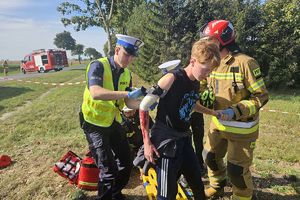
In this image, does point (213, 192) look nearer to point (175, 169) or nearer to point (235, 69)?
point (175, 169)

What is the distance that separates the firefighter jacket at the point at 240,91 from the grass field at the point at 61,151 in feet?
4.64

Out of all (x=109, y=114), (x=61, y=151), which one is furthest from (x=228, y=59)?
(x=61, y=151)

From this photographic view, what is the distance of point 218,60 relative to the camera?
2.55m

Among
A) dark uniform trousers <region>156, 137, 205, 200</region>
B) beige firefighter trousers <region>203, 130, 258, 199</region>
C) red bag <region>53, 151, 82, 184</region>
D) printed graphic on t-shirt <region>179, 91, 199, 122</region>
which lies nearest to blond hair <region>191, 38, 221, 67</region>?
printed graphic on t-shirt <region>179, 91, 199, 122</region>

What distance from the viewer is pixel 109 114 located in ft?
11.3

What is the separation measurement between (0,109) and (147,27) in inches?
355

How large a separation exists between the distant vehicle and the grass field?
2678 centimetres

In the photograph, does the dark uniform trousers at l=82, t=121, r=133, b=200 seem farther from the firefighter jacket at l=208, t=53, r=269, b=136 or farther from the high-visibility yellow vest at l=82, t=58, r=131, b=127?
the firefighter jacket at l=208, t=53, r=269, b=136

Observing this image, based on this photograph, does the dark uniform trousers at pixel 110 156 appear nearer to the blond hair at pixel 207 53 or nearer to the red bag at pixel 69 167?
the red bag at pixel 69 167

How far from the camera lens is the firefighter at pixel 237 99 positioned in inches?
118

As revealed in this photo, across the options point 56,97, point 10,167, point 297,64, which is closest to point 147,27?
point 56,97

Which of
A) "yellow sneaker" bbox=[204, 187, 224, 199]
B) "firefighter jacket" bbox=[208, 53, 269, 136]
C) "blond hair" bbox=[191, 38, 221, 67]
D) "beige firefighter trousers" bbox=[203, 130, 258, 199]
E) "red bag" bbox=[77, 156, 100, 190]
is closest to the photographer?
"blond hair" bbox=[191, 38, 221, 67]

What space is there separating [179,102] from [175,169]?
2.18ft

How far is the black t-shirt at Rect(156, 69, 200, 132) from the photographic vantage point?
2621mm
